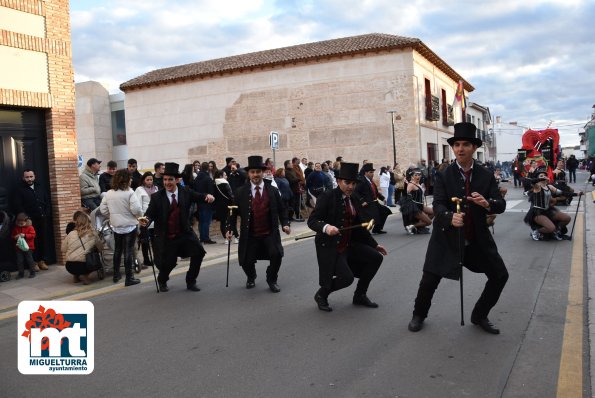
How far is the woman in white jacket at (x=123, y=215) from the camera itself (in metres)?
7.82

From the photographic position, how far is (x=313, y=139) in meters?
30.3

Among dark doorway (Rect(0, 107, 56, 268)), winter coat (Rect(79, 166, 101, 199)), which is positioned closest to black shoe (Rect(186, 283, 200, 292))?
dark doorway (Rect(0, 107, 56, 268))

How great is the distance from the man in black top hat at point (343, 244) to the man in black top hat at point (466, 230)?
3.03 ft

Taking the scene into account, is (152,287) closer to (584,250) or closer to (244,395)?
(244,395)

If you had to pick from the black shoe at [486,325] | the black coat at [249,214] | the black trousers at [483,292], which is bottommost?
the black shoe at [486,325]

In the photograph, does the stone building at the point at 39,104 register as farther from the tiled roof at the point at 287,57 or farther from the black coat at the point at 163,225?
the tiled roof at the point at 287,57

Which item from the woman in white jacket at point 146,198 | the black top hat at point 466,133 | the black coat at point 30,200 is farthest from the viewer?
the black coat at point 30,200

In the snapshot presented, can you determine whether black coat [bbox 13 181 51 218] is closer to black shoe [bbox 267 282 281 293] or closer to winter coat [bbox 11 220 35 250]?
winter coat [bbox 11 220 35 250]

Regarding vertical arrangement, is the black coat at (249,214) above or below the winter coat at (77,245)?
above

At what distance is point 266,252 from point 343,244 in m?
1.53

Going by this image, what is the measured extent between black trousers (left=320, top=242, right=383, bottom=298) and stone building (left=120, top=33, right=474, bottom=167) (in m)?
23.5

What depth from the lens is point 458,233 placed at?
Result: 4.79 meters

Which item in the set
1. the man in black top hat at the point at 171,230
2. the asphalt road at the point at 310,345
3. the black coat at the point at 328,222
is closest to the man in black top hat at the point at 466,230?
the asphalt road at the point at 310,345

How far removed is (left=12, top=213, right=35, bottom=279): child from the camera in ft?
28.2
